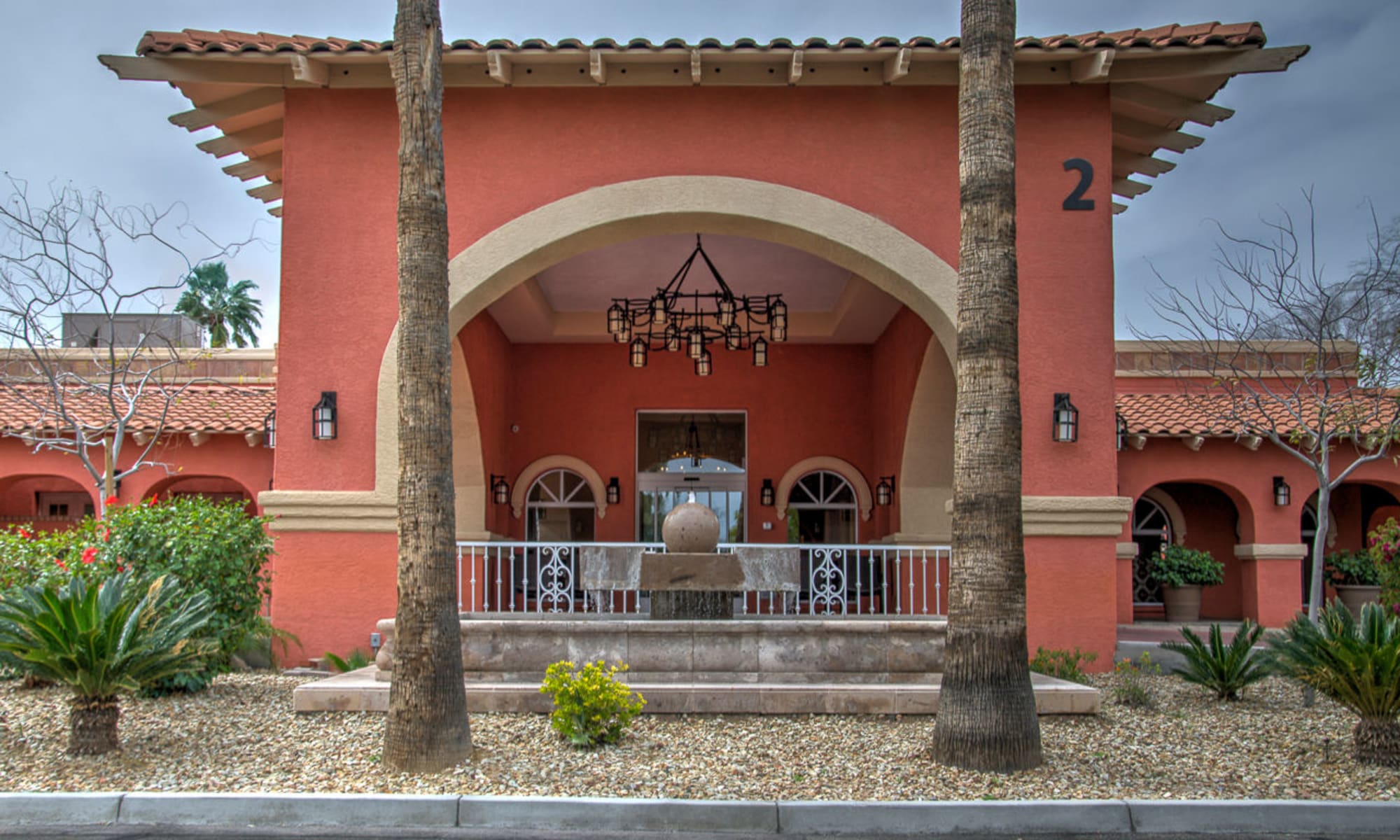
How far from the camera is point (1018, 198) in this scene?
10406 mm

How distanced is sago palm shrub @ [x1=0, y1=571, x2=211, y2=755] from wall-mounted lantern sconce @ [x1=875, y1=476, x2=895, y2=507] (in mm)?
10307

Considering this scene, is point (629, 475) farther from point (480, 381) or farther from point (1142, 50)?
point (1142, 50)

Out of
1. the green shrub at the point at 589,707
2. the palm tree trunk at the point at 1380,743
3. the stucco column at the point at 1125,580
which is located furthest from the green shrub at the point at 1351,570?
the green shrub at the point at 589,707

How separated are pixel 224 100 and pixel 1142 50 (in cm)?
886

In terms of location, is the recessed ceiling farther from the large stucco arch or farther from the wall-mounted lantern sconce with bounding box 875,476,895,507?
the wall-mounted lantern sconce with bounding box 875,476,895,507

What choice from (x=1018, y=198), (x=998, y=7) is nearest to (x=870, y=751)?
(x=998, y=7)

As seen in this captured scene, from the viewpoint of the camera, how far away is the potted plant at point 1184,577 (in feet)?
47.0

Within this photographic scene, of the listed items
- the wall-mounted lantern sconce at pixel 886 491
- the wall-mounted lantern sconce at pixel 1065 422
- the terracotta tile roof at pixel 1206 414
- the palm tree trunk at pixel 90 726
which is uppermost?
the terracotta tile roof at pixel 1206 414

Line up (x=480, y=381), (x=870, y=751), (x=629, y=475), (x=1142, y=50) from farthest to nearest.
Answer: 1. (x=629, y=475)
2. (x=480, y=381)
3. (x=1142, y=50)
4. (x=870, y=751)

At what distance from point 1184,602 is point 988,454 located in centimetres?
978

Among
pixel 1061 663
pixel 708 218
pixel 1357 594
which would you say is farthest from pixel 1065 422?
pixel 1357 594

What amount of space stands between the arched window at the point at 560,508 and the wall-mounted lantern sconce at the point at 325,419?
21.6 ft

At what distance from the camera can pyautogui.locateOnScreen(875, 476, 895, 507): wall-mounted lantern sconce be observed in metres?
15.2

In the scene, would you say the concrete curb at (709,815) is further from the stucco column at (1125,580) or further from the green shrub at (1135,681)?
the stucco column at (1125,580)
